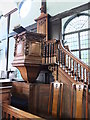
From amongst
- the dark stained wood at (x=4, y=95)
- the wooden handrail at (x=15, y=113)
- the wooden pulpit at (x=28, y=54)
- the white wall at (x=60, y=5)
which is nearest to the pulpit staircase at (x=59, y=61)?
the wooden pulpit at (x=28, y=54)

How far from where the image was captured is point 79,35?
471cm

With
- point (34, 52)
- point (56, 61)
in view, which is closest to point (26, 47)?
point (34, 52)

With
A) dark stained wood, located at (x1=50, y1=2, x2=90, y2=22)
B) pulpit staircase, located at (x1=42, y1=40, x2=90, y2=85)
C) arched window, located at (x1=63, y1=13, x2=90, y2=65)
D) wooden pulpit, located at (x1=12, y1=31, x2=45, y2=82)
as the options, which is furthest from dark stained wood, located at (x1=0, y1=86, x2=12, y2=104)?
dark stained wood, located at (x1=50, y1=2, x2=90, y2=22)

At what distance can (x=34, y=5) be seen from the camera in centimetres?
624

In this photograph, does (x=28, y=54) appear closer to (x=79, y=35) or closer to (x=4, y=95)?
(x=4, y=95)

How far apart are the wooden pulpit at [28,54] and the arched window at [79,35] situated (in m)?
2.05

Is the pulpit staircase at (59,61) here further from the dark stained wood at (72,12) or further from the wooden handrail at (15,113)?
the dark stained wood at (72,12)

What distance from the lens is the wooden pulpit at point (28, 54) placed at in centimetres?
286

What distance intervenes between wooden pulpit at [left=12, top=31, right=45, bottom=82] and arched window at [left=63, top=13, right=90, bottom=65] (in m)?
2.05

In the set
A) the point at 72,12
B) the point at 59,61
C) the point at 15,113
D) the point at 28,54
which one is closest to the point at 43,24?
the point at 72,12

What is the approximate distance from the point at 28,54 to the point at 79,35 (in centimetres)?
261

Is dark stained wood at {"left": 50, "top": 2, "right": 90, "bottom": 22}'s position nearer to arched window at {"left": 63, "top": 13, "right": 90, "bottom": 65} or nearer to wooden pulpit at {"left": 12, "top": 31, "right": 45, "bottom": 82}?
arched window at {"left": 63, "top": 13, "right": 90, "bottom": 65}

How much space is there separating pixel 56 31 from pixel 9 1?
143 inches

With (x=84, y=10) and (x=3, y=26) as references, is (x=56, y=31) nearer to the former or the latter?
(x=84, y=10)
